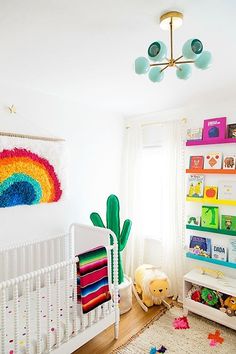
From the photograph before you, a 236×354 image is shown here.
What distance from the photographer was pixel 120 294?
262 centimetres

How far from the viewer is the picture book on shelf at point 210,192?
2686mm

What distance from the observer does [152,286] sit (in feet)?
8.87

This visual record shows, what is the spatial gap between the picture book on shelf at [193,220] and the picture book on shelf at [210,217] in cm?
7

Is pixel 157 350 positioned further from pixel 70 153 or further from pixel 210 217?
pixel 70 153

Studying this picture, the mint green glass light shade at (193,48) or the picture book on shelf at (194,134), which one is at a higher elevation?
the mint green glass light shade at (193,48)

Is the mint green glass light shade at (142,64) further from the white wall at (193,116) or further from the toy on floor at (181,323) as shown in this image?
the toy on floor at (181,323)

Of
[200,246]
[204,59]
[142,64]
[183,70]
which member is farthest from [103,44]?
[200,246]

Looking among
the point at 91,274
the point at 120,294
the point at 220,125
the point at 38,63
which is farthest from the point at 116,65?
the point at 120,294

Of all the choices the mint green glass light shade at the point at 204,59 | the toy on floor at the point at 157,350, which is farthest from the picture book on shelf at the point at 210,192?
the mint green glass light shade at the point at 204,59

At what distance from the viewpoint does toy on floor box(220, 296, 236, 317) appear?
2279 millimetres

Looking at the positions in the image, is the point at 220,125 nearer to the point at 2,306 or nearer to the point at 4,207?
the point at 4,207

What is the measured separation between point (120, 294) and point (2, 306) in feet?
4.67


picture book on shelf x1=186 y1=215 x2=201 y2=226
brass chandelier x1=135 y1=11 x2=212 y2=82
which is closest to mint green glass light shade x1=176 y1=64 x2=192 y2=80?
brass chandelier x1=135 y1=11 x2=212 y2=82

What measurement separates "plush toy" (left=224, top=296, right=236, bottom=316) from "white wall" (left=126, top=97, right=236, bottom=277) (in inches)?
12.5
